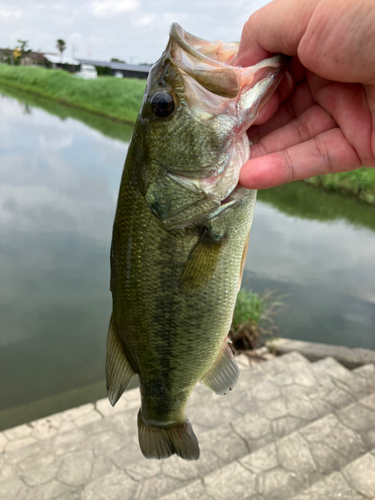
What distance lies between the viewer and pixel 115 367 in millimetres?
1430

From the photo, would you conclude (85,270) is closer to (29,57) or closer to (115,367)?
(115,367)

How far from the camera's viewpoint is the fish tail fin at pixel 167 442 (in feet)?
4.83

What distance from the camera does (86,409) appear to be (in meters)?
3.70

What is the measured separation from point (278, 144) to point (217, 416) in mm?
3006

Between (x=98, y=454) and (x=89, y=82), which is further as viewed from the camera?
(x=89, y=82)

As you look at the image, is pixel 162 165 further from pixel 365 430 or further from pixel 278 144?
pixel 365 430

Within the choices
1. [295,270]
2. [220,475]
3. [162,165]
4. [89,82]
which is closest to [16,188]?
[295,270]

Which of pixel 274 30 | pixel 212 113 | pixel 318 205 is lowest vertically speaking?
pixel 318 205

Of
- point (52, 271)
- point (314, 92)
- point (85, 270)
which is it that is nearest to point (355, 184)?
point (85, 270)

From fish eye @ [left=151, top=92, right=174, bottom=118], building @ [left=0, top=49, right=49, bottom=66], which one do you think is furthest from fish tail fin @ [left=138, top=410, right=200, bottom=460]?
building @ [left=0, top=49, right=49, bottom=66]

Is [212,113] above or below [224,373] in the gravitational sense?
above

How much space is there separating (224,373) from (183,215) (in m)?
0.69

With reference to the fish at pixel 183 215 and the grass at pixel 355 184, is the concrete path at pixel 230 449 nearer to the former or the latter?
the fish at pixel 183 215

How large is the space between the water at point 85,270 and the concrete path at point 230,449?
0.82 meters
